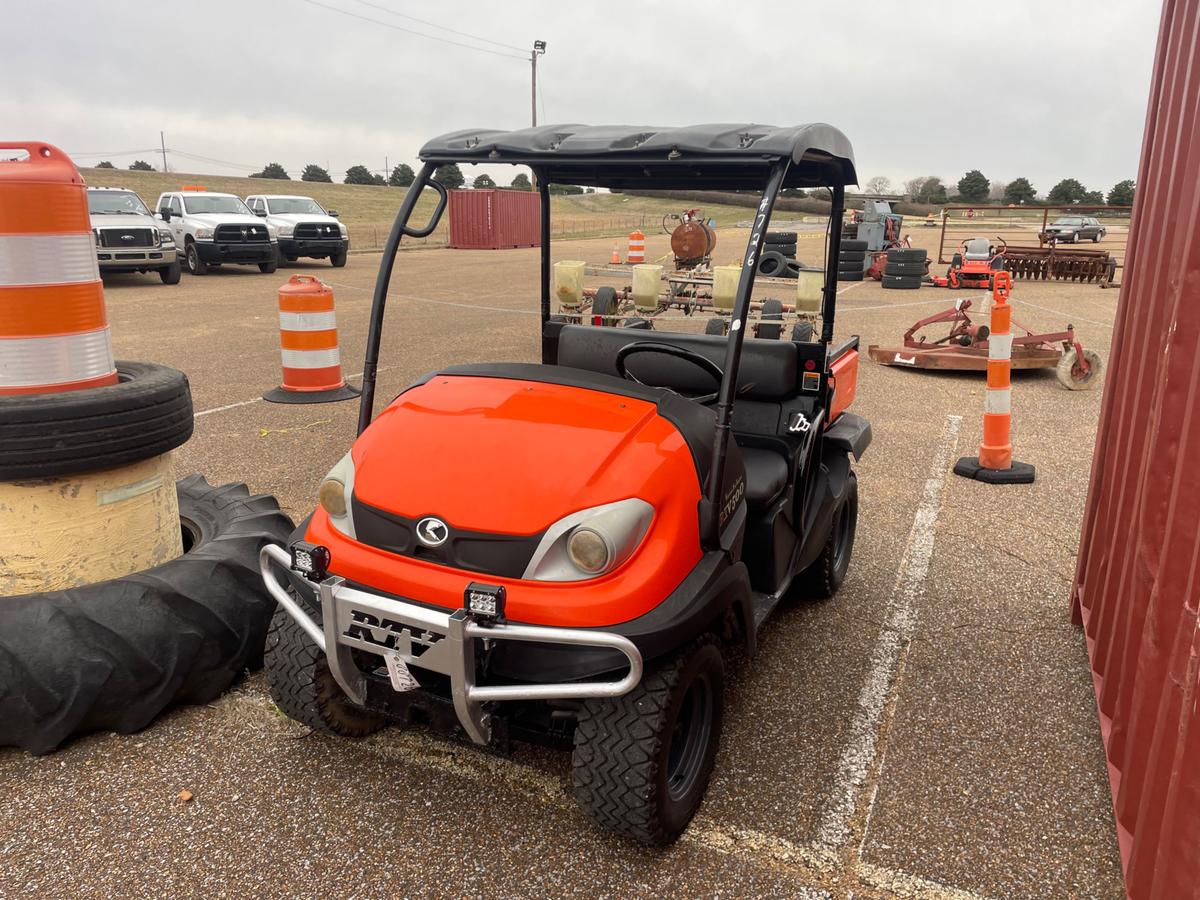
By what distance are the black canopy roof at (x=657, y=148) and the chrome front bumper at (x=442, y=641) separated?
5.00 feet

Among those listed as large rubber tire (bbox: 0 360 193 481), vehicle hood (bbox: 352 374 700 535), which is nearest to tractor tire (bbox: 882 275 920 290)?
vehicle hood (bbox: 352 374 700 535)

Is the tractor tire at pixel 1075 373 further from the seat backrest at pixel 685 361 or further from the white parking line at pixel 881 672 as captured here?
the seat backrest at pixel 685 361

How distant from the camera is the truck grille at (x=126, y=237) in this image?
15625 mm

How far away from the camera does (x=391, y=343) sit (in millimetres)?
10680

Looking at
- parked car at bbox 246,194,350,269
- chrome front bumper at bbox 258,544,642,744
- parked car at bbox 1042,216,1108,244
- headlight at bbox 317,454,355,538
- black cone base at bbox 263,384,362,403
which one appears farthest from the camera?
parked car at bbox 1042,216,1108,244

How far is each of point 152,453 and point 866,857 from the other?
269 centimetres

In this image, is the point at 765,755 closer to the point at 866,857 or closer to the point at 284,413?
the point at 866,857

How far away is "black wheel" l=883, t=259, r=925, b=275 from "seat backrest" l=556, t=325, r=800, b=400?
1675cm

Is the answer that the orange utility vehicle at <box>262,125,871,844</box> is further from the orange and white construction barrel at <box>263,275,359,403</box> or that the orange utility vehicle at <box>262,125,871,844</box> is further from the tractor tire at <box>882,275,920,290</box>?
the tractor tire at <box>882,275,920,290</box>

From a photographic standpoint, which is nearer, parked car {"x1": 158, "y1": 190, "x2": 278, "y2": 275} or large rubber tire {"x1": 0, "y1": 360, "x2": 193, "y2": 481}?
large rubber tire {"x1": 0, "y1": 360, "x2": 193, "y2": 481}

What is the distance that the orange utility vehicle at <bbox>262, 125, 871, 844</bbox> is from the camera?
7.27 feet

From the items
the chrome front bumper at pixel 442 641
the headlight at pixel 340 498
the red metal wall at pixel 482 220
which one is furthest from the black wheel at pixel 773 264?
the red metal wall at pixel 482 220

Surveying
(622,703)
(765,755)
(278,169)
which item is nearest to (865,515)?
(765,755)

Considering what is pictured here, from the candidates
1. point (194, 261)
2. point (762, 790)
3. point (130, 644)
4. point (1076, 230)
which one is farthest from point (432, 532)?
point (1076, 230)
